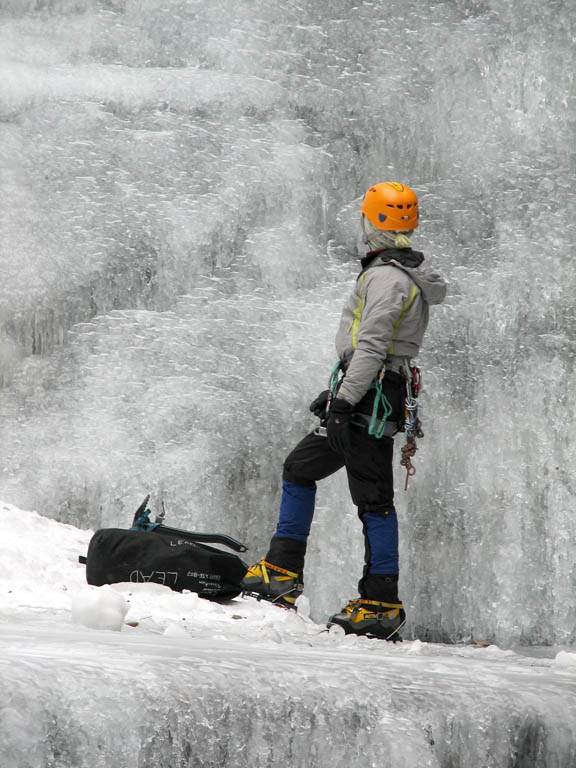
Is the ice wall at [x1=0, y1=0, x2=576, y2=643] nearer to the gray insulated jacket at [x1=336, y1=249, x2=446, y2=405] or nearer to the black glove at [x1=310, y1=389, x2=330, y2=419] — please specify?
the black glove at [x1=310, y1=389, x2=330, y2=419]

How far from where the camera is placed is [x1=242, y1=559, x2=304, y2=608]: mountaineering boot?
12.4 feet

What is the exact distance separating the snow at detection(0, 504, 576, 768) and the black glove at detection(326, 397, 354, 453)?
121 cm

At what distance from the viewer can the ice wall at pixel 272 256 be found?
4.67m

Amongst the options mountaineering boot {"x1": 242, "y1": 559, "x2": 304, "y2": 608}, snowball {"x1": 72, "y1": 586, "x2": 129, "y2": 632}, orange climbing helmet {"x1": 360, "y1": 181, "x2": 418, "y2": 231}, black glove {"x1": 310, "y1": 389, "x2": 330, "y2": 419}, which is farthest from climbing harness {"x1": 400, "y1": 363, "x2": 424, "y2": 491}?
snowball {"x1": 72, "y1": 586, "x2": 129, "y2": 632}

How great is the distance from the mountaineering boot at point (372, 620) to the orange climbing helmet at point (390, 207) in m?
1.44

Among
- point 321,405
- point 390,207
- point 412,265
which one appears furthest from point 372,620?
point 390,207

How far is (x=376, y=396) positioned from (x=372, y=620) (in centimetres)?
82

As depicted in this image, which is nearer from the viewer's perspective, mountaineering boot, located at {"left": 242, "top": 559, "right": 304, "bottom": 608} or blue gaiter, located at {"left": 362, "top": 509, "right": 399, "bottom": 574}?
blue gaiter, located at {"left": 362, "top": 509, "right": 399, "bottom": 574}

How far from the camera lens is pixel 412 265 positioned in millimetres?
3561

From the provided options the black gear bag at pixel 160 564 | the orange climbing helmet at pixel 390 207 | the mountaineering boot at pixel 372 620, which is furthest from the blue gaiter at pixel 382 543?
the orange climbing helmet at pixel 390 207

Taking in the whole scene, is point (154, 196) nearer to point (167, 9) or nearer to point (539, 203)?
point (167, 9)

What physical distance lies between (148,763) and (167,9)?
4628 mm

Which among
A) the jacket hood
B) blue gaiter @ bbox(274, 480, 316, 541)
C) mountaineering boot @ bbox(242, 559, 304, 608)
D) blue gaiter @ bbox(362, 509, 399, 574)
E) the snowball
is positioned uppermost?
the jacket hood

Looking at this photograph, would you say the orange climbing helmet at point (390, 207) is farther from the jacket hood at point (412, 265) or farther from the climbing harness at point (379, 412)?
the climbing harness at point (379, 412)
